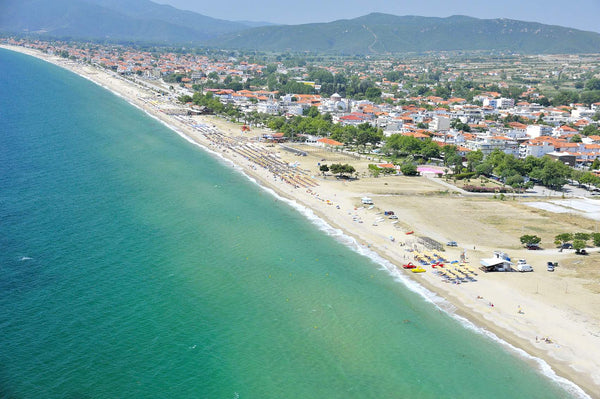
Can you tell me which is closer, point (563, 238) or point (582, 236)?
point (563, 238)

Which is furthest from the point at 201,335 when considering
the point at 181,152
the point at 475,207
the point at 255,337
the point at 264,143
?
the point at 264,143

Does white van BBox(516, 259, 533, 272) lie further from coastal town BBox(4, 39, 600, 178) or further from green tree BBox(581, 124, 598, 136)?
green tree BBox(581, 124, 598, 136)

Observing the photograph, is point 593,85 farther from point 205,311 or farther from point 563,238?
point 205,311

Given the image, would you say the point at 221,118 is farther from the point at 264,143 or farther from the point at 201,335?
the point at 201,335

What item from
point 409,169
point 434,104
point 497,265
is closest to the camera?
point 497,265

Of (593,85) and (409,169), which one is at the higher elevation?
(593,85)

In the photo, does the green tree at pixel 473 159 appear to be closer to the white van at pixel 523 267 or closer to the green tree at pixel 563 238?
the green tree at pixel 563 238

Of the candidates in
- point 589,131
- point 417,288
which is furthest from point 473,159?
point 417,288

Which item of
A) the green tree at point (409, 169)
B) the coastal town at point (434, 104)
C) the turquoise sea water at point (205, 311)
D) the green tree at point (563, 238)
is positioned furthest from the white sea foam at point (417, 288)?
the coastal town at point (434, 104)

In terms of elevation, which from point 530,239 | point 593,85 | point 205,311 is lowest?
point 205,311
